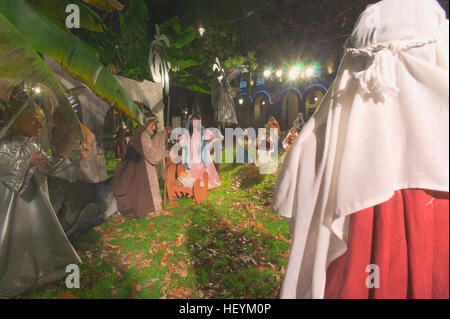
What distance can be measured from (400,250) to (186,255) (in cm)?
314

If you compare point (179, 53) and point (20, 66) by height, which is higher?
point (179, 53)

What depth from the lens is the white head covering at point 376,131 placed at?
1.09 meters

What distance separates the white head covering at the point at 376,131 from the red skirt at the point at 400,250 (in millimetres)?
124

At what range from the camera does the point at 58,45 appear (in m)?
2.78

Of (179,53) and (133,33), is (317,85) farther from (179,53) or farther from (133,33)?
(133,33)

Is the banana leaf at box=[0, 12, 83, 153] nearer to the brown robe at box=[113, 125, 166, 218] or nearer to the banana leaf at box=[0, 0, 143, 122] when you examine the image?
the banana leaf at box=[0, 0, 143, 122]

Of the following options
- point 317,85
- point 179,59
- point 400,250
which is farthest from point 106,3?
point 317,85

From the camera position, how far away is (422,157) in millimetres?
1087

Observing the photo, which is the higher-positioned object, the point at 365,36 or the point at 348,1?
the point at 348,1

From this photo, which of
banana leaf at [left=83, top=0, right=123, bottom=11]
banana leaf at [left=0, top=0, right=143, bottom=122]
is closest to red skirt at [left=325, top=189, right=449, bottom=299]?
banana leaf at [left=0, top=0, right=143, bottom=122]

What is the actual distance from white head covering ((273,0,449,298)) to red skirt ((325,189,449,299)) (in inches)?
4.9
